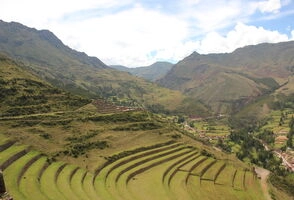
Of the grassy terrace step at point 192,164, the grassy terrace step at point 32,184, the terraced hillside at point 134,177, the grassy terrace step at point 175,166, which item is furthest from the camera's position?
the grassy terrace step at point 192,164

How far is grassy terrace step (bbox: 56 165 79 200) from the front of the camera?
57.0 metres

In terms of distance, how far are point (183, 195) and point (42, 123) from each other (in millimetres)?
41069

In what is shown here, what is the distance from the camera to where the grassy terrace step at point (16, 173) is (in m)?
51.2

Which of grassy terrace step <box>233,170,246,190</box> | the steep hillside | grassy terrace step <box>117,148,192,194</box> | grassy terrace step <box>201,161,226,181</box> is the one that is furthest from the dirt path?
the steep hillside

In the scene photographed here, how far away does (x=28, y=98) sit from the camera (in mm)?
108125

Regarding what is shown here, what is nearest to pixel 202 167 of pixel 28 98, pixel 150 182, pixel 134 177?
pixel 150 182

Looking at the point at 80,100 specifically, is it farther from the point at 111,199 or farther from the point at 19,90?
the point at 111,199

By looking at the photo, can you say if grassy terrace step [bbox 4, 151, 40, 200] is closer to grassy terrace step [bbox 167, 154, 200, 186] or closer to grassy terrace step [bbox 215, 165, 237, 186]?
grassy terrace step [bbox 167, 154, 200, 186]

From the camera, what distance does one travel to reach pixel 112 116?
106 metres

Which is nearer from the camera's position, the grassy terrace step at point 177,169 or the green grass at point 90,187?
the green grass at point 90,187

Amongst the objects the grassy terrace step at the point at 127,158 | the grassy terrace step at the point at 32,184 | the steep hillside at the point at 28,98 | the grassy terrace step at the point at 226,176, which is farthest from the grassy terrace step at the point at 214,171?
the steep hillside at the point at 28,98

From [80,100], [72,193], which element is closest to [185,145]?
[80,100]

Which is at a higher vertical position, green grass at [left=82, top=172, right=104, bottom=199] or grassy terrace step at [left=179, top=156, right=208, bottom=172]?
grassy terrace step at [left=179, top=156, right=208, bottom=172]

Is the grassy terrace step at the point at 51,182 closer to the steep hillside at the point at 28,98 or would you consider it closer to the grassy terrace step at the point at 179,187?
the grassy terrace step at the point at 179,187
